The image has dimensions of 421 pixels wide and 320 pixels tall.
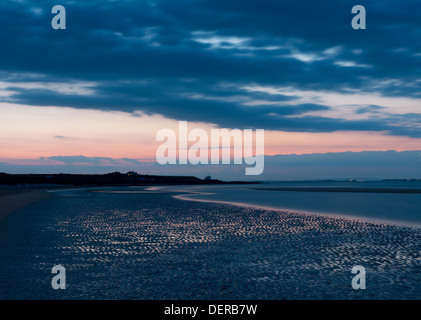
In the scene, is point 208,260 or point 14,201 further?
point 14,201

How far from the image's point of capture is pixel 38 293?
9.98 m

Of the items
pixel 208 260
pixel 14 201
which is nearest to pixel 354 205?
pixel 208 260

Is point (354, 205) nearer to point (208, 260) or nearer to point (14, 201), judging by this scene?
point (208, 260)

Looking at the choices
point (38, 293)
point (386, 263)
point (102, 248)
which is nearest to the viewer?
point (38, 293)

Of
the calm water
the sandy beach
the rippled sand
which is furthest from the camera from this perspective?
the sandy beach

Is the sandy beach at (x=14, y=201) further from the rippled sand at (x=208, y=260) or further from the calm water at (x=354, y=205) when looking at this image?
the calm water at (x=354, y=205)

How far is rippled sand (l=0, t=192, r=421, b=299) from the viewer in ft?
33.8

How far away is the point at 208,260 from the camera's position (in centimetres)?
1396

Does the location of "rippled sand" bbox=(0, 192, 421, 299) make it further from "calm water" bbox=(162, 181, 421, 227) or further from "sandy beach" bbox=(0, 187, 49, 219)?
"sandy beach" bbox=(0, 187, 49, 219)

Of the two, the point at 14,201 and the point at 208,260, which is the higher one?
the point at 208,260

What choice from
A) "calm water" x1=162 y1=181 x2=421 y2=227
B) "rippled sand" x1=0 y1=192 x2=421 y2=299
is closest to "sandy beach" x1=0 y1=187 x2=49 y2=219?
"rippled sand" x1=0 y1=192 x2=421 y2=299

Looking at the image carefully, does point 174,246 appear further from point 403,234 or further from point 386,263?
point 403,234

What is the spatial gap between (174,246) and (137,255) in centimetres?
223
